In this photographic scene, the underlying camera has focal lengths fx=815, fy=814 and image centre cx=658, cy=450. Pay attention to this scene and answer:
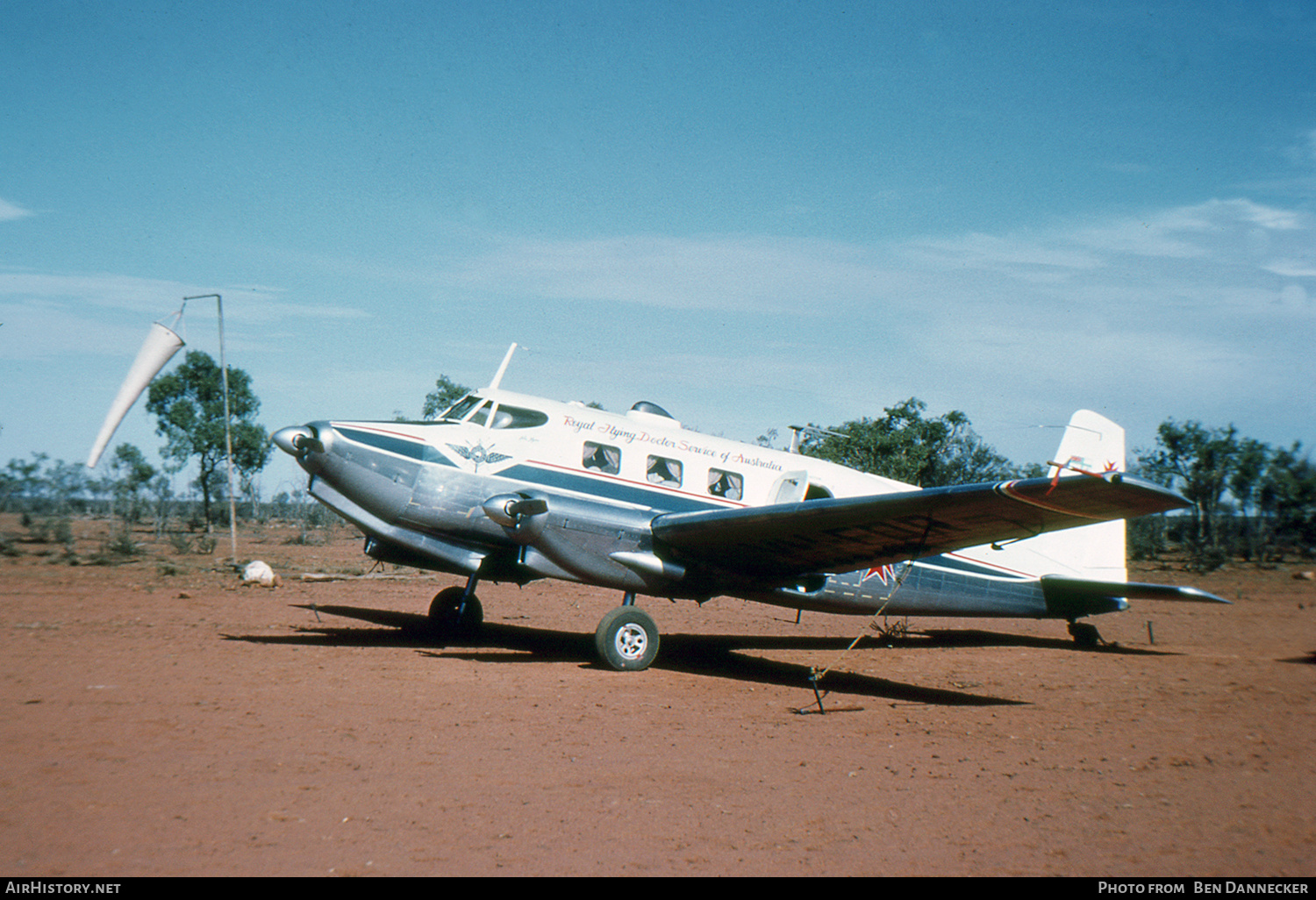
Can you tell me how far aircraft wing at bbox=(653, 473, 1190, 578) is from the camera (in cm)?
747

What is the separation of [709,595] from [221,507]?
61.2 metres

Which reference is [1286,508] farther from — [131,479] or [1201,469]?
[131,479]

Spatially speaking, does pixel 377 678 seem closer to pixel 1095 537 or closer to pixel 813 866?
pixel 813 866

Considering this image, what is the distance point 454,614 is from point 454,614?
2 centimetres

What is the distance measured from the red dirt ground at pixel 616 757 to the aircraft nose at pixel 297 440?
8.97ft

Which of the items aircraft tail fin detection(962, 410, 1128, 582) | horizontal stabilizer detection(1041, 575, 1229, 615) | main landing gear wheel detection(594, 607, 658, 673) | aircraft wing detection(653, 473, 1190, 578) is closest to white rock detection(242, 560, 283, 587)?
main landing gear wheel detection(594, 607, 658, 673)

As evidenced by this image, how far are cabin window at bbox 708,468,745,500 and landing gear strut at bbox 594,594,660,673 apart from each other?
92.3 inches

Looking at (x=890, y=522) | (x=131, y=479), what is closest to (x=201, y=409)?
(x=131, y=479)

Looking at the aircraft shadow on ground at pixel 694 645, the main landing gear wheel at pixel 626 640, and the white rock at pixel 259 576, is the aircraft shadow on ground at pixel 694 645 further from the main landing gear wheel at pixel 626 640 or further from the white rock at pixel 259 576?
the white rock at pixel 259 576

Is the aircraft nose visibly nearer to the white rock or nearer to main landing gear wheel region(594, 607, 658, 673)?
main landing gear wheel region(594, 607, 658, 673)

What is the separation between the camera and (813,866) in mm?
4578

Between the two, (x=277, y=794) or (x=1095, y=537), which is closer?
(x=277, y=794)

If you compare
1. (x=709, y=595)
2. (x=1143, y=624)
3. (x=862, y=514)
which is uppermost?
(x=862, y=514)

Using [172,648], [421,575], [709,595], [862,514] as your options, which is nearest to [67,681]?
[172,648]
